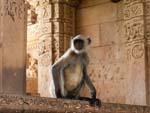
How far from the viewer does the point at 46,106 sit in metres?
5.25

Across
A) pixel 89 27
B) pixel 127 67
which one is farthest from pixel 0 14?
pixel 89 27

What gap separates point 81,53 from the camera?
659cm

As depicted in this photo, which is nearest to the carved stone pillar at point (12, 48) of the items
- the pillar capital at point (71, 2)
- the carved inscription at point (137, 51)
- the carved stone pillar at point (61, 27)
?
the carved inscription at point (137, 51)

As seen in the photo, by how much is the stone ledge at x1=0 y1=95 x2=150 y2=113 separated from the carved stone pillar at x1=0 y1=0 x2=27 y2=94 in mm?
905

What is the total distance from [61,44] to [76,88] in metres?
3.05

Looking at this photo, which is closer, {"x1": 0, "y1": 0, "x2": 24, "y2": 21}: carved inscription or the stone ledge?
the stone ledge

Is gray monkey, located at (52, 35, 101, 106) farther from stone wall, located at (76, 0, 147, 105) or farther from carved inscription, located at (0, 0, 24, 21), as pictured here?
stone wall, located at (76, 0, 147, 105)

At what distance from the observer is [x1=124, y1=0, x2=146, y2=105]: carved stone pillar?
26.4ft

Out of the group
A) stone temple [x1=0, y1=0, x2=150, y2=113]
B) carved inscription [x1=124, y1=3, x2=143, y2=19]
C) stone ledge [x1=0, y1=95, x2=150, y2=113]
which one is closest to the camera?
stone ledge [x1=0, y1=95, x2=150, y2=113]

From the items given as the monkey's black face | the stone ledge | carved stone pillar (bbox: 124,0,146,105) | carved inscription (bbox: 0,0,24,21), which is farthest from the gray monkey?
carved stone pillar (bbox: 124,0,146,105)

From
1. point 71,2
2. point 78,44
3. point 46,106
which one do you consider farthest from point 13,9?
point 71,2

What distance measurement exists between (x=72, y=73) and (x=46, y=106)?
1.23 m

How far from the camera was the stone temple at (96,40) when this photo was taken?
6434 millimetres

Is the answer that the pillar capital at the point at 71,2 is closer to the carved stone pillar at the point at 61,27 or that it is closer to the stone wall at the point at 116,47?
the carved stone pillar at the point at 61,27
